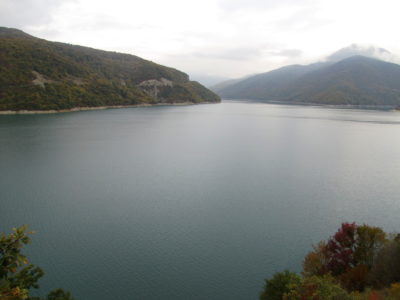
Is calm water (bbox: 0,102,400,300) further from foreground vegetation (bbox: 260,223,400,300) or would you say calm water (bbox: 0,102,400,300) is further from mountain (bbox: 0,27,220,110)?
mountain (bbox: 0,27,220,110)

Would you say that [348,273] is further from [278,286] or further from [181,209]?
[181,209]

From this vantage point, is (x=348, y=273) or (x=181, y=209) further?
(x=181, y=209)

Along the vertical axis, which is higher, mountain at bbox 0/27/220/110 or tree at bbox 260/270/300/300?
mountain at bbox 0/27/220/110

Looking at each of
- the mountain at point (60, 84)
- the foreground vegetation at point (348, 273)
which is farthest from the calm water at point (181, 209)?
the mountain at point (60, 84)

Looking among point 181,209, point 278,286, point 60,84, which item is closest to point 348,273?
point 278,286

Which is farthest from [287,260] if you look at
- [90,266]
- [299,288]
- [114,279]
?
[90,266]

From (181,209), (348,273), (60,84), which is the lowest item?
(181,209)

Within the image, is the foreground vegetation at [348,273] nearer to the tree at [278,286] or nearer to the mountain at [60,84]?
the tree at [278,286]

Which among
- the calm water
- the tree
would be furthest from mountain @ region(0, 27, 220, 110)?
the tree
